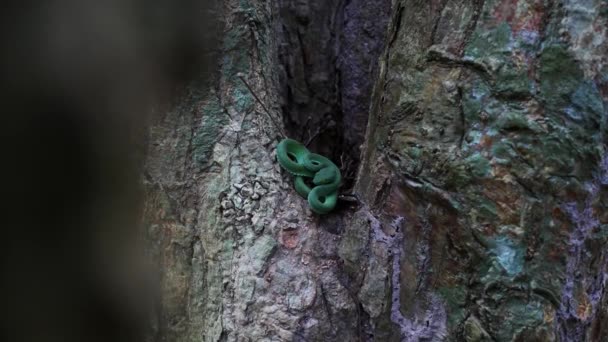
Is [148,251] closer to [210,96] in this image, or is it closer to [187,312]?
[187,312]

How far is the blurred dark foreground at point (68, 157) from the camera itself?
51 centimetres

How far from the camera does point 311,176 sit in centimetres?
161

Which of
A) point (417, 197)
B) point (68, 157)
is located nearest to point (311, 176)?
point (417, 197)

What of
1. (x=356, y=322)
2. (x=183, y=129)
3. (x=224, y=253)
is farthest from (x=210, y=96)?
(x=356, y=322)

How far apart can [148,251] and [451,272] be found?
77 cm

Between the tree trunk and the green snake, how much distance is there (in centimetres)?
4

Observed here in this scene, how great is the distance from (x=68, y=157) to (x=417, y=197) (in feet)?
3.03

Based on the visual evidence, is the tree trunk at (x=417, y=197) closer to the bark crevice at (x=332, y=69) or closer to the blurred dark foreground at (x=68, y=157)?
the bark crevice at (x=332, y=69)

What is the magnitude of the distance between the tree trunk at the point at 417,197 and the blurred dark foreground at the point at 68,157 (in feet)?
2.38

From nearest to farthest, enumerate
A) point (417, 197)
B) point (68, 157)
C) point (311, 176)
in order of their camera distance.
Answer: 1. point (68, 157)
2. point (417, 197)
3. point (311, 176)

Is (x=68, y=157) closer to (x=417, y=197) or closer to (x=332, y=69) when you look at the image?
(x=417, y=197)

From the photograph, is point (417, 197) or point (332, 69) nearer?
point (417, 197)

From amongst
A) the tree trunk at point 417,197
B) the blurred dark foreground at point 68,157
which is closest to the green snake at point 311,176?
the tree trunk at point 417,197

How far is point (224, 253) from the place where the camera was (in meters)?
1.47
